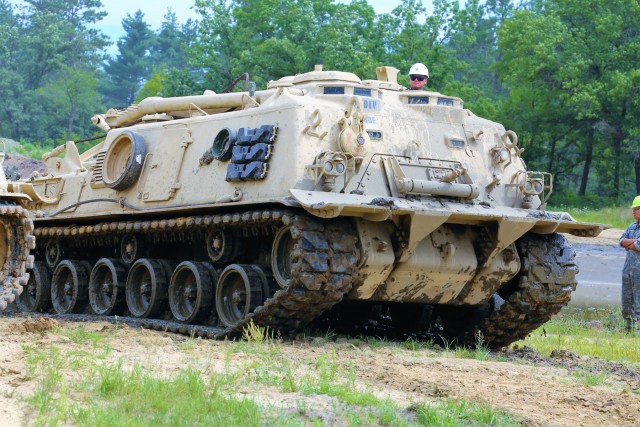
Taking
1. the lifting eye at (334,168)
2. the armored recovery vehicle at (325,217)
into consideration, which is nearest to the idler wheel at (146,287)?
the armored recovery vehicle at (325,217)

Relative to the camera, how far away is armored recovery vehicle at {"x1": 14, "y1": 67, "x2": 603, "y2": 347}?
13.5 meters

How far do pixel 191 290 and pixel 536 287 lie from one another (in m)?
4.05

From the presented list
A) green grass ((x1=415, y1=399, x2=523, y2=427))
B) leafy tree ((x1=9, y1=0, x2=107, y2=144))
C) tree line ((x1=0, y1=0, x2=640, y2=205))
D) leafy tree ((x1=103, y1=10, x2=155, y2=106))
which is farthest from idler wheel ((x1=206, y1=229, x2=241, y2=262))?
leafy tree ((x1=103, y1=10, x2=155, y2=106))

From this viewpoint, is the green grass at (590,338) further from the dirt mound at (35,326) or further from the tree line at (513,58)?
the tree line at (513,58)

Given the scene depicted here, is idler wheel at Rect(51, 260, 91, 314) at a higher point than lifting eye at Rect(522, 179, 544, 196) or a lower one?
lower

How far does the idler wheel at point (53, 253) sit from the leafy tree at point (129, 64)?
6587 centimetres

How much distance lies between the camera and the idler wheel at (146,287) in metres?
16.1

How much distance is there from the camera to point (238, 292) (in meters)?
14.6

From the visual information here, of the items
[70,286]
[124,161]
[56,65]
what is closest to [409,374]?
[124,161]

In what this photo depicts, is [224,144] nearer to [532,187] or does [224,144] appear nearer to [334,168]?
[334,168]

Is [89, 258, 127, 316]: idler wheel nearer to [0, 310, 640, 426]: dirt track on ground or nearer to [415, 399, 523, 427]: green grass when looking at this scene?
[0, 310, 640, 426]: dirt track on ground

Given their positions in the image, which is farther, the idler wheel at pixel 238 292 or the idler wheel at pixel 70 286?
the idler wheel at pixel 70 286

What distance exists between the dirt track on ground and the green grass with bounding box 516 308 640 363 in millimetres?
830

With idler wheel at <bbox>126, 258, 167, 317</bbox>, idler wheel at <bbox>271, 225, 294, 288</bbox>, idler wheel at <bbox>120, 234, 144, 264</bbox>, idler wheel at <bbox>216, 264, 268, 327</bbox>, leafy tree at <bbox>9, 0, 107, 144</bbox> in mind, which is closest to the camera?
idler wheel at <bbox>271, 225, 294, 288</bbox>
